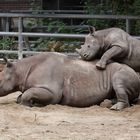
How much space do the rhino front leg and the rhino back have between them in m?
0.09

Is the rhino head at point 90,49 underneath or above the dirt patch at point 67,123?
above

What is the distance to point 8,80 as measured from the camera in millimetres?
8633

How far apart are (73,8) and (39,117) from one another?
539 inches

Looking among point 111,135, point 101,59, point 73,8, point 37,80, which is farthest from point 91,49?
point 73,8

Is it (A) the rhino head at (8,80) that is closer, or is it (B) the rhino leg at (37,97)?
(B) the rhino leg at (37,97)

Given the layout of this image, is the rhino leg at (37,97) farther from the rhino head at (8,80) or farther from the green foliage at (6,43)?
the green foliage at (6,43)

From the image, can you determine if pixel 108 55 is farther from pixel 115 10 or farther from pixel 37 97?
pixel 115 10

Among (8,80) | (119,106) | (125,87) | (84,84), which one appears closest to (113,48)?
(125,87)

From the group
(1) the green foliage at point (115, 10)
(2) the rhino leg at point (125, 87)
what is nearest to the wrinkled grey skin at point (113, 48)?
(2) the rhino leg at point (125, 87)

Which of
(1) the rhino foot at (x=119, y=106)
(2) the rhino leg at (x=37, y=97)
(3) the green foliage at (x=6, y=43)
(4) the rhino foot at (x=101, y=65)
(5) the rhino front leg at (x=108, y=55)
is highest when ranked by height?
(5) the rhino front leg at (x=108, y=55)

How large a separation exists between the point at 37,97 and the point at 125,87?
142cm

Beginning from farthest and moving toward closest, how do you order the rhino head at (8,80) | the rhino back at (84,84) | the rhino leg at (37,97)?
1. the rhino head at (8,80)
2. the rhino back at (84,84)
3. the rhino leg at (37,97)

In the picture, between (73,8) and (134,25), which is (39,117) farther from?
(73,8)

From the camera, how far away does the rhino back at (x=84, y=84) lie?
8.48 meters
